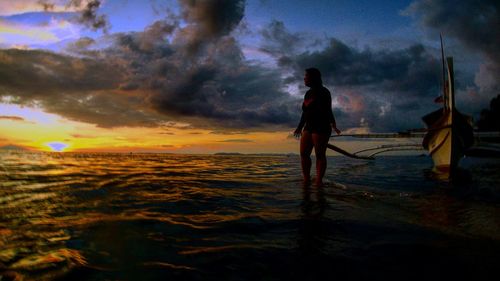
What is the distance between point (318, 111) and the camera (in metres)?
7.77

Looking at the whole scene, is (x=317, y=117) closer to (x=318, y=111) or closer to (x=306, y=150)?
(x=318, y=111)

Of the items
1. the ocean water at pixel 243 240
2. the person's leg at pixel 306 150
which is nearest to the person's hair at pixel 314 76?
the person's leg at pixel 306 150

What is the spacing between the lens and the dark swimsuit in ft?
25.5

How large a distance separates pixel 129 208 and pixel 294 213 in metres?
2.38

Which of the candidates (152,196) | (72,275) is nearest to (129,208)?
(152,196)

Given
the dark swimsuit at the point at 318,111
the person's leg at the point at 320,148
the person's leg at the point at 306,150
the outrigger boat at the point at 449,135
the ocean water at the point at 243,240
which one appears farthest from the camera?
the outrigger boat at the point at 449,135

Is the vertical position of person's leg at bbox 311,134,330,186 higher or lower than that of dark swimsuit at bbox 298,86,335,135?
lower

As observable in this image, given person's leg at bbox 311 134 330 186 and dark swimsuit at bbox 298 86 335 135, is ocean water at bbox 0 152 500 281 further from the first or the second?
dark swimsuit at bbox 298 86 335 135

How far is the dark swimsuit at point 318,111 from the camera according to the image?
25.5ft

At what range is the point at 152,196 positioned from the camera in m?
5.09

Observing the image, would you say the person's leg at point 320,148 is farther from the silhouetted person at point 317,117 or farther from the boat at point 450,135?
the boat at point 450,135

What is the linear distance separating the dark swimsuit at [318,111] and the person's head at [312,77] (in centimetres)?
15

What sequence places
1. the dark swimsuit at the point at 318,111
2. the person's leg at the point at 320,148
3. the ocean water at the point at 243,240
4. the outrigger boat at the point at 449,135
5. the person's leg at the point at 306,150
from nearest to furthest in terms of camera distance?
the ocean water at the point at 243,240 → the person's leg at the point at 320,148 → the dark swimsuit at the point at 318,111 → the person's leg at the point at 306,150 → the outrigger boat at the point at 449,135

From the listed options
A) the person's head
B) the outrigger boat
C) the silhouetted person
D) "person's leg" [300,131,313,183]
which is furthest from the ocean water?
the outrigger boat
